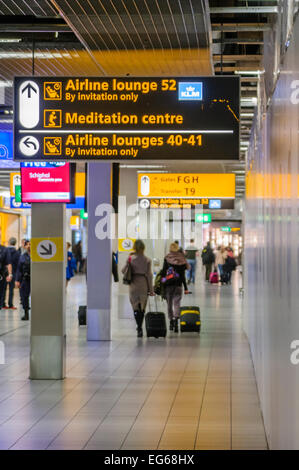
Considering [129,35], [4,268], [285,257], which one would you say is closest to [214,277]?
[4,268]

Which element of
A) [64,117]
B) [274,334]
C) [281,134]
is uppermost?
[64,117]

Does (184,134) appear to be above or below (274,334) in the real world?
above

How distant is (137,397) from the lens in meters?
8.70

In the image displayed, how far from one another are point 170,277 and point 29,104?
7803 mm

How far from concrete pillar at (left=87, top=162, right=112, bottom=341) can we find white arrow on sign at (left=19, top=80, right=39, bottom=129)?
582cm

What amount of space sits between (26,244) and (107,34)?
41.7ft

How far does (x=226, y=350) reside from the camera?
12805mm

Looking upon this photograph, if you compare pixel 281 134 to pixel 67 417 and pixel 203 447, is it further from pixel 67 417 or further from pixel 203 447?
pixel 67 417

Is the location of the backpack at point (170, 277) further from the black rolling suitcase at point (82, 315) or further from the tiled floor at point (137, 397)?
the black rolling suitcase at point (82, 315)

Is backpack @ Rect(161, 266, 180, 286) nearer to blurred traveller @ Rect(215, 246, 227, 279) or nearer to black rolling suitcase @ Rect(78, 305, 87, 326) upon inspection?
black rolling suitcase @ Rect(78, 305, 87, 326)

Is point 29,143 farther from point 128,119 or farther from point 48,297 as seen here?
point 48,297

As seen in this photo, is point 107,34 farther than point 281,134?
Yes
